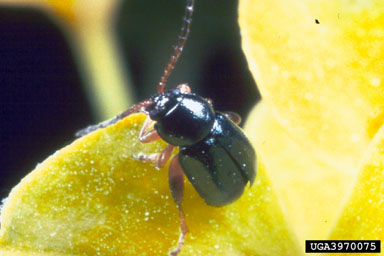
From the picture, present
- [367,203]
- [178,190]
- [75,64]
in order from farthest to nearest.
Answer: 1. [75,64]
2. [178,190]
3. [367,203]

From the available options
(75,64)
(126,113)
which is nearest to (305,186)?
A: (126,113)

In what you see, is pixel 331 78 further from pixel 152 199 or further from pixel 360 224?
pixel 152 199

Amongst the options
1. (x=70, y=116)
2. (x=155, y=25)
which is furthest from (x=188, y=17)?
(x=70, y=116)

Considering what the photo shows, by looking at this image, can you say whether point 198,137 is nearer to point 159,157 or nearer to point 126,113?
point 126,113

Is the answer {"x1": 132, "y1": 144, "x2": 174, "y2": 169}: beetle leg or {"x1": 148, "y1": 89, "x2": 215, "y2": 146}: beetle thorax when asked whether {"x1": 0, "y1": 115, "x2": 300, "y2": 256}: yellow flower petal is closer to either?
{"x1": 132, "y1": 144, "x2": 174, "y2": 169}: beetle leg

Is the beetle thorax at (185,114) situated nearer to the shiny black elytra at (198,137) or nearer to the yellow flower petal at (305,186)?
the shiny black elytra at (198,137)

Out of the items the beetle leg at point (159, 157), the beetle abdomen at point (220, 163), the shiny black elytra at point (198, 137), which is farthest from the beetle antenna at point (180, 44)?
the beetle leg at point (159, 157)

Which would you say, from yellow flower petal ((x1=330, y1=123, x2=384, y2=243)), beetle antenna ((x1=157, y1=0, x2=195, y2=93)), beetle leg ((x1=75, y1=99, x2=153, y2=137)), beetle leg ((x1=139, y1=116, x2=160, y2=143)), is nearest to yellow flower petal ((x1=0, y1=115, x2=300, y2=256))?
beetle leg ((x1=139, y1=116, x2=160, y2=143))
